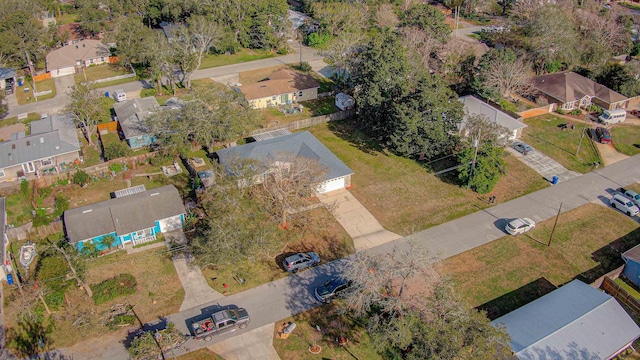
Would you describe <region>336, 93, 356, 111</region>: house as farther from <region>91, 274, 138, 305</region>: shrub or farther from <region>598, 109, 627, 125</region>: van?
<region>91, 274, 138, 305</region>: shrub

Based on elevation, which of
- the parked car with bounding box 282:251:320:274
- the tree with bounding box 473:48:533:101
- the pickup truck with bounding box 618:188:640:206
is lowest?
the parked car with bounding box 282:251:320:274

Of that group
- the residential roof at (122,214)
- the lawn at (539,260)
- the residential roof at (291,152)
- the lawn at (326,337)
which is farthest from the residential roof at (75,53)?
the lawn at (539,260)

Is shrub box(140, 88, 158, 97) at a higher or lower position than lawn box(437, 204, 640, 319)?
higher

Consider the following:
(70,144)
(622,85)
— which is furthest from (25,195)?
(622,85)

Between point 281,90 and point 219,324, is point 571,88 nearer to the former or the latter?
point 281,90

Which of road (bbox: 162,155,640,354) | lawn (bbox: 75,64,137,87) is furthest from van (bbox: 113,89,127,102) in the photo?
road (bbox: 162,155,640,354)

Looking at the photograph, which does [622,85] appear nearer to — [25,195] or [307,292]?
[307,292]
